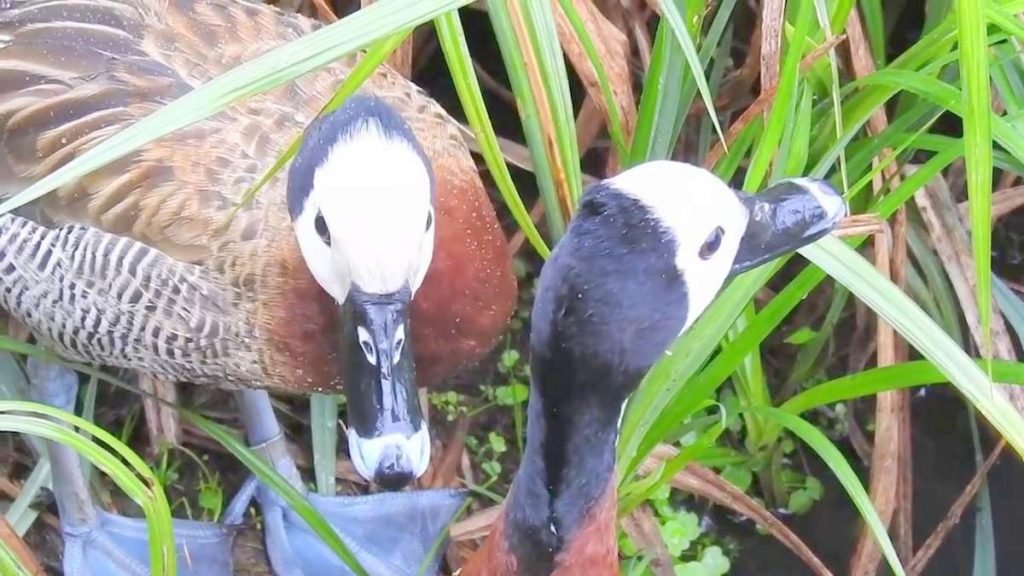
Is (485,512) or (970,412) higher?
(970,412)

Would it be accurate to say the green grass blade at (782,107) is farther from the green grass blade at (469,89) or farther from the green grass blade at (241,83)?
the green grass blade at (241,83)

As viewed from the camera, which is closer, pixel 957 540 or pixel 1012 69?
pixel 1012 69

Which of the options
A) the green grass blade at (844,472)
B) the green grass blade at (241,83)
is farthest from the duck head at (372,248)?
the green grass blade at (844,472)

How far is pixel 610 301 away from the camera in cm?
74

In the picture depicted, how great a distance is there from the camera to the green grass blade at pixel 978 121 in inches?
28.9

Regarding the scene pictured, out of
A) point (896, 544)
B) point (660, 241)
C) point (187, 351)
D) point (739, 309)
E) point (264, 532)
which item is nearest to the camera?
point (660, 241)

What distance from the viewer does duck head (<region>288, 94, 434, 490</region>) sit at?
34.9 inches

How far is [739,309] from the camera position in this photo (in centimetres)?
99

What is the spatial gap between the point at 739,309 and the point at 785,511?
0.46 metres

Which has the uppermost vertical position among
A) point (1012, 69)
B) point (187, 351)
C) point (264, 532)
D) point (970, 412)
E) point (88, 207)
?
point (1012, 69)

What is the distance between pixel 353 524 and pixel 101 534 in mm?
271

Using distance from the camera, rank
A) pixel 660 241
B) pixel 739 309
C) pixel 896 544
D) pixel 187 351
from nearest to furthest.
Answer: pixel 660 241 < pixel 739 309 < pixel 187 351 < pixel 896 544

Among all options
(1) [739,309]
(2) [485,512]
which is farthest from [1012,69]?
(2) [485,512]

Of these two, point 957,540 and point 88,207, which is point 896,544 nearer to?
point 957,540
